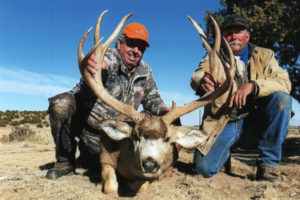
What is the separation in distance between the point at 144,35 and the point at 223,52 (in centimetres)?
150

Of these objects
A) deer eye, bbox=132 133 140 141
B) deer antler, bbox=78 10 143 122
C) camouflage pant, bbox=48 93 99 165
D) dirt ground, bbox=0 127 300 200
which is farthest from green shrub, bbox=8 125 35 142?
deer eye, bbox=132 133 140 141

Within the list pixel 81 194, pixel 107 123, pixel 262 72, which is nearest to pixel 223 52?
pixel 262 72

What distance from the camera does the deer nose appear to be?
367cm

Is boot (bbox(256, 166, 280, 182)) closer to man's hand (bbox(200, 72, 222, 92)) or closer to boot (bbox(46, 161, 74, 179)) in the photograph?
man's hand (bbox(200, 72, 222, 92))

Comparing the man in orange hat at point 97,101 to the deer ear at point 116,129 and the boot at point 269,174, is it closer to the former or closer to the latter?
the deer ear at point 116,129

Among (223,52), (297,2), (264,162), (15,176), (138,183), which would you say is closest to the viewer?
(138,183)

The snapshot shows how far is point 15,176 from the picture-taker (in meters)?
5.01

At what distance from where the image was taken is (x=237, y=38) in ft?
18.0

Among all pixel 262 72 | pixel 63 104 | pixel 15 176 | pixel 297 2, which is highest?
pixel 297 2

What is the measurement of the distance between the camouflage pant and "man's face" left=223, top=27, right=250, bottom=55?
2.98 m

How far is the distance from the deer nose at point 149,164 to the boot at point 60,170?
193 cm

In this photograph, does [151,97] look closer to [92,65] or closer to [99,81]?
[99,81]

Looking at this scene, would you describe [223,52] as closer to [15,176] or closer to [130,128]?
[130,128]

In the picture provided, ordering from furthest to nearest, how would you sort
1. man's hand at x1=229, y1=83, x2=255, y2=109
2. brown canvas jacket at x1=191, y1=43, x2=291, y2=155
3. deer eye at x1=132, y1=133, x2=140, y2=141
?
brown canvas jacket at x1=191, y1=43, x2=291, y2=155, man's hand at x1=229, y1=83, x2=255, y2=109, deer eye at x1=132, y1=133, x2=140, y2=141
